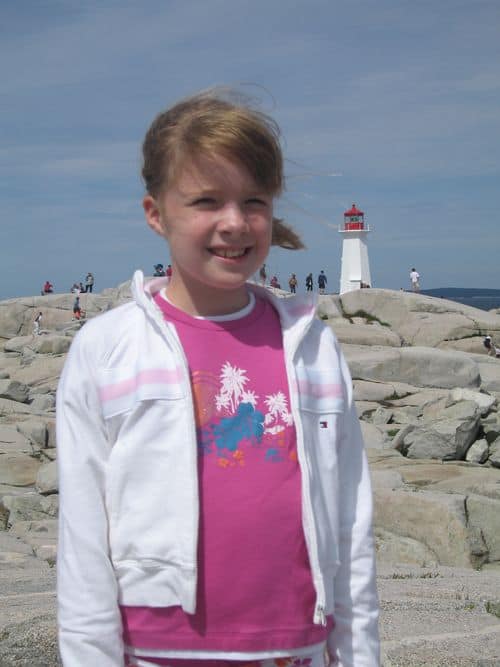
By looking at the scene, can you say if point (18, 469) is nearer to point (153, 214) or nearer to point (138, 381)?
point (153, 214)

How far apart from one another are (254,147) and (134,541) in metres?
1.09

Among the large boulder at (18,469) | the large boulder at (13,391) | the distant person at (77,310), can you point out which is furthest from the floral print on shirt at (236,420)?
the distant person at (77,310)

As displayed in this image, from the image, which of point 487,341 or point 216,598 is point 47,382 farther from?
point 216,598

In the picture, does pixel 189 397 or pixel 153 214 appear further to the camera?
pixel 153 214

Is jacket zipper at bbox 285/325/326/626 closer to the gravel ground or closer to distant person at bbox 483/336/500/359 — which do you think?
the gravel ground

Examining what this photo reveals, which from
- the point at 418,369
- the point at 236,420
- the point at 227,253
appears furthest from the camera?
the point at 418,369

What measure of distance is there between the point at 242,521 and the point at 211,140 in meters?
1.01

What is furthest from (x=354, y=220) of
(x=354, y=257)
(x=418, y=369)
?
(x=418, y=369)

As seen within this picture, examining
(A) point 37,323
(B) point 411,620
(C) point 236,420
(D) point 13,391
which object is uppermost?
(A) point 37,323

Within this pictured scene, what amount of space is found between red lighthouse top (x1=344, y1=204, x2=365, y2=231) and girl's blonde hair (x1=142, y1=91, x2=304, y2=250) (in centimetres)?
4490

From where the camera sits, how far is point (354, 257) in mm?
46281

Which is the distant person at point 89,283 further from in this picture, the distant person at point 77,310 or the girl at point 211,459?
the girl at point 211,459

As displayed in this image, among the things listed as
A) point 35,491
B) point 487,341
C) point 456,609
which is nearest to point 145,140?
point 456,609

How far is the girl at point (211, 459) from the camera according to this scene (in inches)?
91.9
